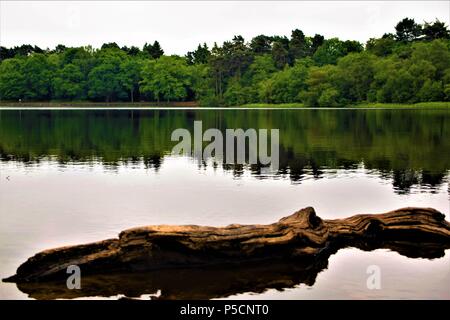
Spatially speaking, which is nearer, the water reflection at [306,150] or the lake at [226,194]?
the lake at [226,194]

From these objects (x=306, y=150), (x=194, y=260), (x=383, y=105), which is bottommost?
(x=194, y=260)

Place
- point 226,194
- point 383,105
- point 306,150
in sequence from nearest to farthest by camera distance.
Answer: point 226,194 < point 306,150 < point 383,105

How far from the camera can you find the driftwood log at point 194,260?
1614 cm

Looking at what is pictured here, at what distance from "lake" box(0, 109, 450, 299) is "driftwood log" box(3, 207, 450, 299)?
445 mm

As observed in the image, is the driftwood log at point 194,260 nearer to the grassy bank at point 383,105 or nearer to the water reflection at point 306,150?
the water reflection at point 306,150

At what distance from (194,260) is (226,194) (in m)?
12.0

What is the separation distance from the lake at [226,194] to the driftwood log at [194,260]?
45 cm

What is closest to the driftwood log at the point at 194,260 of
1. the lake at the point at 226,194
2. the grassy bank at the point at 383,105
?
the lake at the point at 226,194

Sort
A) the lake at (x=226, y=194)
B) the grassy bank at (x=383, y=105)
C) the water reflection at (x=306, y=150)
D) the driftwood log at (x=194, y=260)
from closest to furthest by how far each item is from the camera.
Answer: the driftwood log at (x=194, y=260)
the lake at (x=226, y=194)
the water reflection at (x=306, y=150)
the grassy bank at (x=383, y=105)

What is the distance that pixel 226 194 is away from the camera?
29.6m

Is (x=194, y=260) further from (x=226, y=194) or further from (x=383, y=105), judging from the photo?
(x=383, y=105)

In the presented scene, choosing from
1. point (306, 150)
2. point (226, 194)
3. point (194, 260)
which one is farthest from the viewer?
point (306, 150)

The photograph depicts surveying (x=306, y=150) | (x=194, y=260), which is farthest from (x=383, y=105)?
(x=194, y=260)

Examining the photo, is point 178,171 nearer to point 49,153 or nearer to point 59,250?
point 49,153
